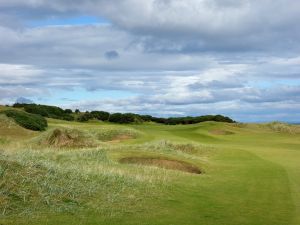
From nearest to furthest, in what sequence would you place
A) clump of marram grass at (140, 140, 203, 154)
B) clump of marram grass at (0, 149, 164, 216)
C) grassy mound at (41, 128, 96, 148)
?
clump of marram grass at (0, 149, 164, 216) < clump of marram grass at (140, 140, 203, 154) < grassy mound at (41, 128, 96, 148)

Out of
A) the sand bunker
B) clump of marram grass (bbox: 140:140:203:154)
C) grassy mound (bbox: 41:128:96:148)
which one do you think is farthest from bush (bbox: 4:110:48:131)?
the sand bunker

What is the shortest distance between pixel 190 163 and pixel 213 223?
49.3 feet

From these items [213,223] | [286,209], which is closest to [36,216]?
[213,223]

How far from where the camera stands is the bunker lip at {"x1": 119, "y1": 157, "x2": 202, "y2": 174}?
90.9 feet

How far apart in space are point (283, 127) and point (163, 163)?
48.3 meters

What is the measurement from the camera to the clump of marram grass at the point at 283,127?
71.2 metres

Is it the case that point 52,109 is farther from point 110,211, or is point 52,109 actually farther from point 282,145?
point 110,211

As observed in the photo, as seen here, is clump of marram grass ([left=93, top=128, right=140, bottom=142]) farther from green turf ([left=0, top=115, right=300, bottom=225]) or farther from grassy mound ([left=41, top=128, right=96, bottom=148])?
green turf ([left=0, top=115, right=300, bottom=225])

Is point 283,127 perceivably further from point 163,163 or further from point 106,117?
point 163,163

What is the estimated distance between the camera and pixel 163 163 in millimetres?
28828

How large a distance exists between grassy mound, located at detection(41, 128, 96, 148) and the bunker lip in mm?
8795

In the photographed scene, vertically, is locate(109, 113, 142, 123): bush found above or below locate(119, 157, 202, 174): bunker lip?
above

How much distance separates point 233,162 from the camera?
31.4 meters

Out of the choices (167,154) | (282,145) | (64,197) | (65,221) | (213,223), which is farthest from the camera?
(282,145)
